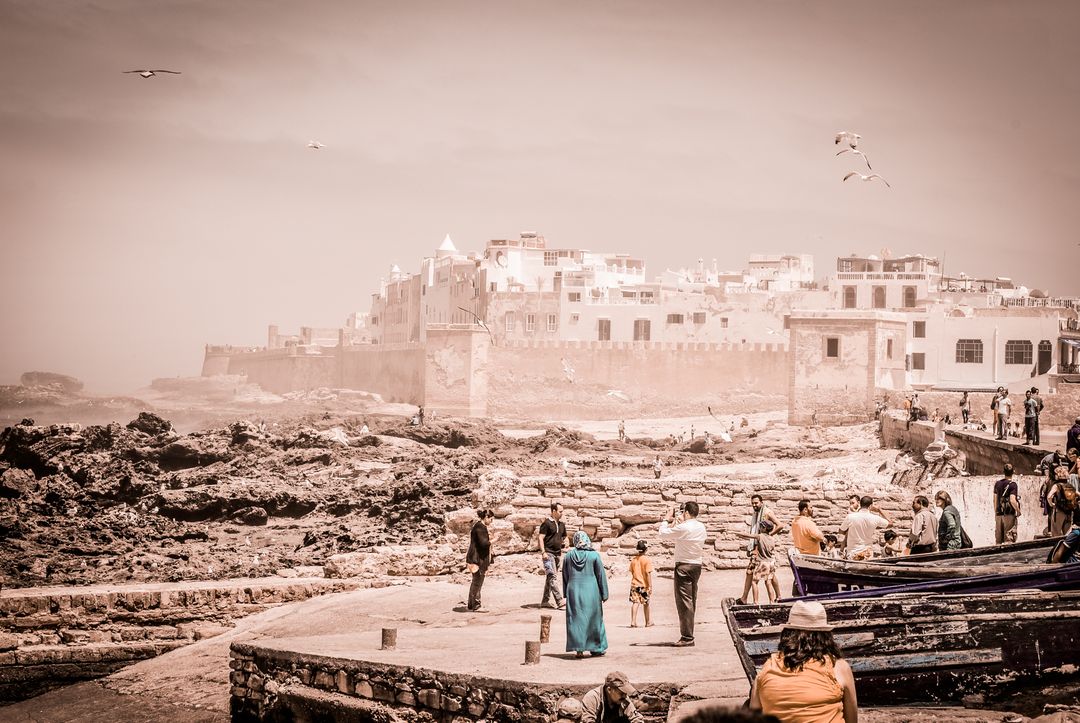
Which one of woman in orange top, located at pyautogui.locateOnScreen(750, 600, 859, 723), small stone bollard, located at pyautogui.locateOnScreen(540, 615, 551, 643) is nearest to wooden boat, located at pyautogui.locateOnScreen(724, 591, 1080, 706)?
woman in orange top, located at pyautogui.locateOnScreen(750, 600, 859, 723)

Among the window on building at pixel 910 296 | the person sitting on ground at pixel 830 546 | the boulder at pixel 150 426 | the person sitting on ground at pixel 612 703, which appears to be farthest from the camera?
the window on building at pixel 910 296

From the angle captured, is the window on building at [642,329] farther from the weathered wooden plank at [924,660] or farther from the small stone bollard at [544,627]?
the weathered wooden plank at [924,660]

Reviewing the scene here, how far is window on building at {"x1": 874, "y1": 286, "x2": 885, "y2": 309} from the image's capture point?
4834cm

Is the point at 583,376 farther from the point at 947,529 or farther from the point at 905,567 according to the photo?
the point at 905,567

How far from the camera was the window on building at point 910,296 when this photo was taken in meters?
47.9

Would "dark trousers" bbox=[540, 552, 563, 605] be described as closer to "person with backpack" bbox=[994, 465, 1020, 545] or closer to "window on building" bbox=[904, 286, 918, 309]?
"person with backpack" bbox=[994, 465, 1020, 545]

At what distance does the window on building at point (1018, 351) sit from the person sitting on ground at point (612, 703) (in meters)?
36.6

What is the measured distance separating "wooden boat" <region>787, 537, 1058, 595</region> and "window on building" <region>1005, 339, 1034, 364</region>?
3349 centimetres

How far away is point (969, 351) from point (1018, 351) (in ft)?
5.00

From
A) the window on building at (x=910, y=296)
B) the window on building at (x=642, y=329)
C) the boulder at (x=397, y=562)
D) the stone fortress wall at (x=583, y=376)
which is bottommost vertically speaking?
the boulder at (x=397, y=562)

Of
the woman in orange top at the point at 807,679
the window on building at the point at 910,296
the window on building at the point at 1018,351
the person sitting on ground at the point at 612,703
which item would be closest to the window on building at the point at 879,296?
the window on building at the point at 910,296

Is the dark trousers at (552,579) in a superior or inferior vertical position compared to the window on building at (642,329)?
inferior

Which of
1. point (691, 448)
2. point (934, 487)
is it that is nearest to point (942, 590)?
point (934, 487)

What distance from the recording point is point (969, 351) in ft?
129
